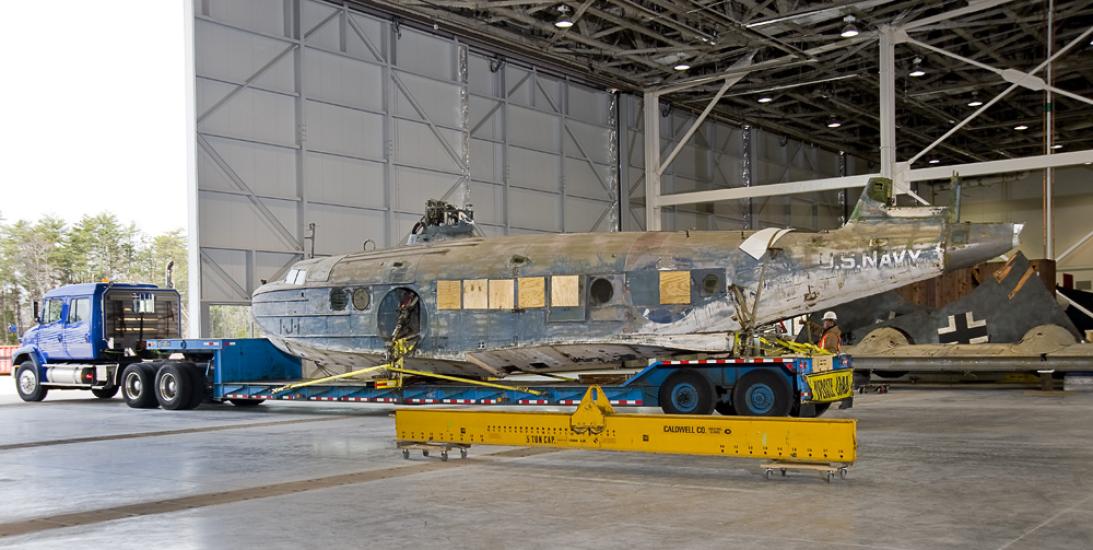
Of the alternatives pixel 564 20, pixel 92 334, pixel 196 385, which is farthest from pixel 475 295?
pixel 564 20

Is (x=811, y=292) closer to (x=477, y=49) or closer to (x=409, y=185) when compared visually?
(x=409, y=185)

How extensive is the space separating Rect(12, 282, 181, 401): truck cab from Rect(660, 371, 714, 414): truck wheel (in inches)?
576

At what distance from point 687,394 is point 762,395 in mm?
1128

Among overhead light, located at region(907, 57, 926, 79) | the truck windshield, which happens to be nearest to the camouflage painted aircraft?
the truck windshield

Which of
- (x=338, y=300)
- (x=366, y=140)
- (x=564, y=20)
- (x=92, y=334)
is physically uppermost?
(x=564, y=20)

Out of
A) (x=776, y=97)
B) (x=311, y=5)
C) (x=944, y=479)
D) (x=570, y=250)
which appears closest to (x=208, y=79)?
(x=311, y=5)

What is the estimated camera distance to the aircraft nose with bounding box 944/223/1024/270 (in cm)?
1403

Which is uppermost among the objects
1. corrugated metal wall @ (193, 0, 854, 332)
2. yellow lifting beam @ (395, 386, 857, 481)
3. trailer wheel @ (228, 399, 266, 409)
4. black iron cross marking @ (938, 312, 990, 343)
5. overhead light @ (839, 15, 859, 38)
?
overhead light @ (839, 15, 859, 38)

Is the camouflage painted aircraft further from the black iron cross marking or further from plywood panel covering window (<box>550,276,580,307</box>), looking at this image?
the black iron cross marking

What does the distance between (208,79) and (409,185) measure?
769 cm

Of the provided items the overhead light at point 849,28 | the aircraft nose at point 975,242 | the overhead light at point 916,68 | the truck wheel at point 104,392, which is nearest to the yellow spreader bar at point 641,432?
the aircraft nose at point 975,242

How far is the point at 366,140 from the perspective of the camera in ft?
100

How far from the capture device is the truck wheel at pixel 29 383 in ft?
79.6

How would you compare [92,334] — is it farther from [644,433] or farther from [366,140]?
[644,433]
